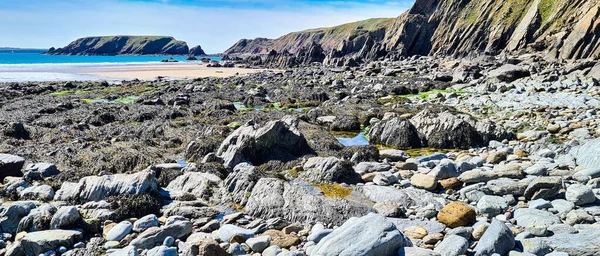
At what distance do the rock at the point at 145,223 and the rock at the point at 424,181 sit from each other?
5.51 meters

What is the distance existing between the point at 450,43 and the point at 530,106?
232 feet

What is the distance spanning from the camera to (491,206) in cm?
707

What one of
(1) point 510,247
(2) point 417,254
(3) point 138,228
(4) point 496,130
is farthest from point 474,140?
(3) point 138,228

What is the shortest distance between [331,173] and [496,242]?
450 centimetres

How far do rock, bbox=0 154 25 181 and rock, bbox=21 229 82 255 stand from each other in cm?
478

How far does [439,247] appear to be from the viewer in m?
5.69

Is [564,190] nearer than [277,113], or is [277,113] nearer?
[564,190]

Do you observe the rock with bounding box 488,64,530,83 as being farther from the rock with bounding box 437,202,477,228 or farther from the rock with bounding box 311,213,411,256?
the rock with bounding box 311,213,411,256

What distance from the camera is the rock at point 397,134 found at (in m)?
13.6

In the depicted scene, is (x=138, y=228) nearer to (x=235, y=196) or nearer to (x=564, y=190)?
(x=235, y=196)

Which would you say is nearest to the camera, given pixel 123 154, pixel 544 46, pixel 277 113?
pixel 123 154

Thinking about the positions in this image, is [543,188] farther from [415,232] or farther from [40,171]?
[40,171]

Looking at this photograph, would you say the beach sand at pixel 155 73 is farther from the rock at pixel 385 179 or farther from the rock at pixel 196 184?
the rock at pixel 385 179

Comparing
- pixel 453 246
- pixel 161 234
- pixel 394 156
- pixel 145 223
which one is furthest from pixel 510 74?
pixel 161 234
